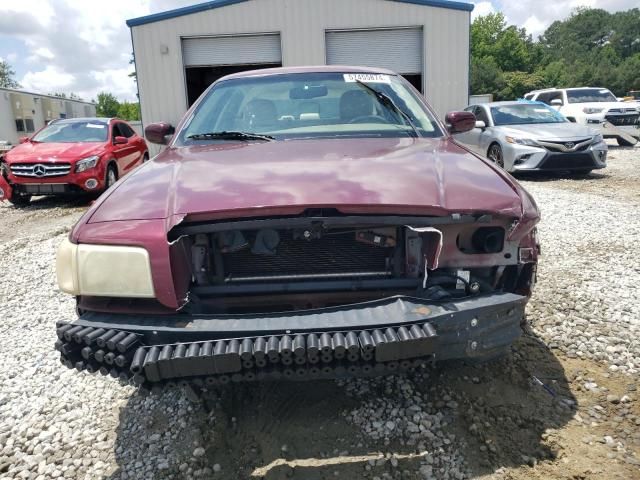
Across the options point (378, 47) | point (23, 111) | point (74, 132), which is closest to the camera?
point (74, 132)

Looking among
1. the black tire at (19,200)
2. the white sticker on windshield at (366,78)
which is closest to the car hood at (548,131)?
the white sticker on windshield at (366,78)

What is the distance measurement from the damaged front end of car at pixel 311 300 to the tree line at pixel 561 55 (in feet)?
193

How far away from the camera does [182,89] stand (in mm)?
13875

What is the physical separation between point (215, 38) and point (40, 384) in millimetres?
12730

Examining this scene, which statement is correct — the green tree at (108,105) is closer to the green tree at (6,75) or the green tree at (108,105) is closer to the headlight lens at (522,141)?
the green tree at (6,75)

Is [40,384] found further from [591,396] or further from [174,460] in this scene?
[591,396]

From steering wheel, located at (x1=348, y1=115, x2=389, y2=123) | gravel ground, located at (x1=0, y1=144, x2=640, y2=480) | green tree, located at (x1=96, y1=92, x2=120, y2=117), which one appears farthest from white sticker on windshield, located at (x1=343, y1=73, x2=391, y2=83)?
green tree, located at (x1=96, y1=92, x2=120, y2=117)

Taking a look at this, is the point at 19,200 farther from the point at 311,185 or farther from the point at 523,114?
the point at 523,114

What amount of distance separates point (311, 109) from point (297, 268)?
5.37 ft

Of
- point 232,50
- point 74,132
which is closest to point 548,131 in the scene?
point 232,50

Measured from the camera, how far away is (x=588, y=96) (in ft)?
50.7

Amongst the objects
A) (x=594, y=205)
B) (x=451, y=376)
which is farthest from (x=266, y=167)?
(x=594, y=205)

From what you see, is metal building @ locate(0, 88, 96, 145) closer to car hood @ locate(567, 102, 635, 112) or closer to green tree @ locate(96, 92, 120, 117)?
car hood @ locate(567, 102, 635, 112)

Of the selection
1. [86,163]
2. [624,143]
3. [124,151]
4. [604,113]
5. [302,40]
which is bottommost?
[624,143]
